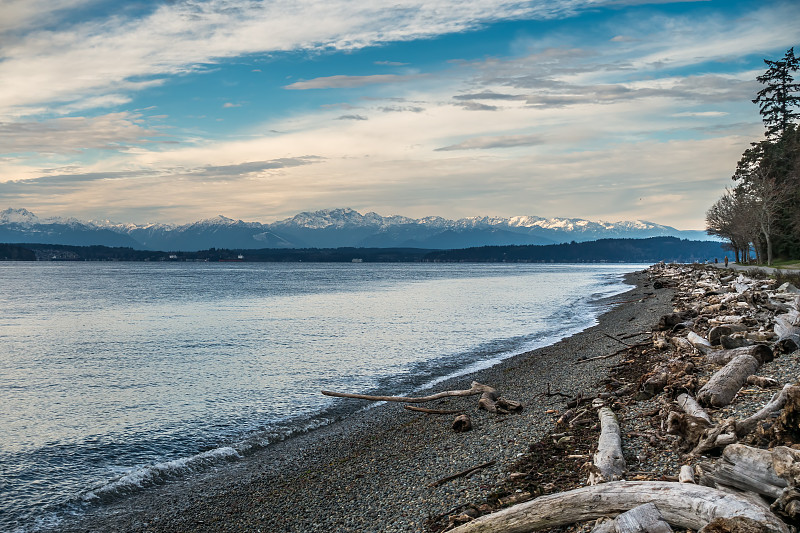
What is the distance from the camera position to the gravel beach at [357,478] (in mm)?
8461

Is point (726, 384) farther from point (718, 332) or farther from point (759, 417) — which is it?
point (718, 332)

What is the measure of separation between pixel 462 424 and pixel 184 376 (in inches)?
555

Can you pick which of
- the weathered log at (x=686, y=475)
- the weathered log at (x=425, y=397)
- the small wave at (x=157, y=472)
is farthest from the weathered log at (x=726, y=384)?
the small wave at (x=157, y=472)

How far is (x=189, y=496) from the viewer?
10.7 metres

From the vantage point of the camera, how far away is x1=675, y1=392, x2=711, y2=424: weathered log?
8664 millimetres

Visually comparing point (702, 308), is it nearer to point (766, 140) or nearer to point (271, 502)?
point (271, 502)

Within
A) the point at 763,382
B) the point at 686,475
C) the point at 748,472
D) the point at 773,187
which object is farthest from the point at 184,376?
the point at 773,187

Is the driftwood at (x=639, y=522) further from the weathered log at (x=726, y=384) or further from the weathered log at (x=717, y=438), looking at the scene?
the weathered log at (x=726, y=384)

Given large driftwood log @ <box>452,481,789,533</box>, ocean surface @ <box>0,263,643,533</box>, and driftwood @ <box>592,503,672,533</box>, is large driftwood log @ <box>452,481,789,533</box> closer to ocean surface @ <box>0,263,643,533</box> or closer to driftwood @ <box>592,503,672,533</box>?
driftwood @ <box>592,503,672,533</box>

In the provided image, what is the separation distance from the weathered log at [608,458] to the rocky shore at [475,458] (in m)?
0.08

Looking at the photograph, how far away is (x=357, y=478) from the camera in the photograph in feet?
34.0

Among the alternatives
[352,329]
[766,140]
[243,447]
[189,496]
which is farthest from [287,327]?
[766,140]

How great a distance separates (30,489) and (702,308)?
2509cm

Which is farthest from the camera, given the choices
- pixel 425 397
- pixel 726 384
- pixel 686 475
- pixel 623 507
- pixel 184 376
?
pixel 184 376
